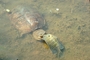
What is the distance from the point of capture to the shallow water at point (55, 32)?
464cm

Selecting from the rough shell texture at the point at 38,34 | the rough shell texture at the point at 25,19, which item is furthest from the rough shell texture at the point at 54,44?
the rough shell texture at the point at 25,19

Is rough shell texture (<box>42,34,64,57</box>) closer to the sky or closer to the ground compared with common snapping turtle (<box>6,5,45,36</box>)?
closer to the ground

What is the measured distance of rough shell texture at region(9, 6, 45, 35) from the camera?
17.1ft

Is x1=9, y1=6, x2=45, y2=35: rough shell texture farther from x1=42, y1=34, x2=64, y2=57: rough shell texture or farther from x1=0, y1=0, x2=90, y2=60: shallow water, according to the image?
x1=42, y1=34, x2=64, y2=57: rough shell texture

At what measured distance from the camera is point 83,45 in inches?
193

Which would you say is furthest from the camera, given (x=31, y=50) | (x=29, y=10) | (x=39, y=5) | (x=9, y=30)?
(x=39, y=5)

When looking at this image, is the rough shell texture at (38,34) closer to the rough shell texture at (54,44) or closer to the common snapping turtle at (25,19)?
the common snapping turtle at (25,19)

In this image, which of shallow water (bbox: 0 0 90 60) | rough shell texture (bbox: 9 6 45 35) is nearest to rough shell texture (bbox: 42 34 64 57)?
shallow water (bbox: 0 0 90 60)

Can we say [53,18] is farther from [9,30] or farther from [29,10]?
[9,30]

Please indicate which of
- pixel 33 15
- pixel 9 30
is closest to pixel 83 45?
pixel 33 15

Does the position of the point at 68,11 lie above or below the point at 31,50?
above

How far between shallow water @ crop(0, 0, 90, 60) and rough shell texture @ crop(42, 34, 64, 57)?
0.41 feet

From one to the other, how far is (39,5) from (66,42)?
1.96 metres

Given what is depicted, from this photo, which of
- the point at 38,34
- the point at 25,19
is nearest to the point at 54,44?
the point at 38,34
